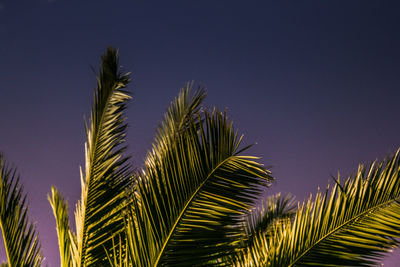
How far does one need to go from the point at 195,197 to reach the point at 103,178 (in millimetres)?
1386

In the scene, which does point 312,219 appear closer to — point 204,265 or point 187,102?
point 204,265

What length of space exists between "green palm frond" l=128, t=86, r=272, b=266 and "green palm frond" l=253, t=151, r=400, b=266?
0.39 m

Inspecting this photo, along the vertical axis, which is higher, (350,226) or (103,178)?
(103,178)

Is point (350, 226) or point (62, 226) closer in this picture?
point (350, 226)

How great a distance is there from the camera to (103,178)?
307 cm

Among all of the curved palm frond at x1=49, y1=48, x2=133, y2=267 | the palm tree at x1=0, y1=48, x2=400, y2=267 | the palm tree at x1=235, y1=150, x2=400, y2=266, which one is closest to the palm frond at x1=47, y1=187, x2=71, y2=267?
the curved palm frond at x1=49, y1=48, x2=133, y2=267

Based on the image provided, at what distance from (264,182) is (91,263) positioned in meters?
1.78

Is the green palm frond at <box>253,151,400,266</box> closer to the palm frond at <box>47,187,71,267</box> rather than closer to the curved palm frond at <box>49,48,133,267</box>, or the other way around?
the curved palm frond at <box>49,48,133,267</box>

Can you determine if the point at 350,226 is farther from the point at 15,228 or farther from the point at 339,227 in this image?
the point at 15,228

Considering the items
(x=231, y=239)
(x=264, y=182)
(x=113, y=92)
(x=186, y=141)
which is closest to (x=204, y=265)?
(x=231, y=239)

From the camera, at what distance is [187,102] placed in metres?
3.84

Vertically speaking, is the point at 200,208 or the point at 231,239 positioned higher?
the point at 200,208

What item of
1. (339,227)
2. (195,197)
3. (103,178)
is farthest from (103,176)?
(339,227)

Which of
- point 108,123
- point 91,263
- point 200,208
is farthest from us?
point 108,123
